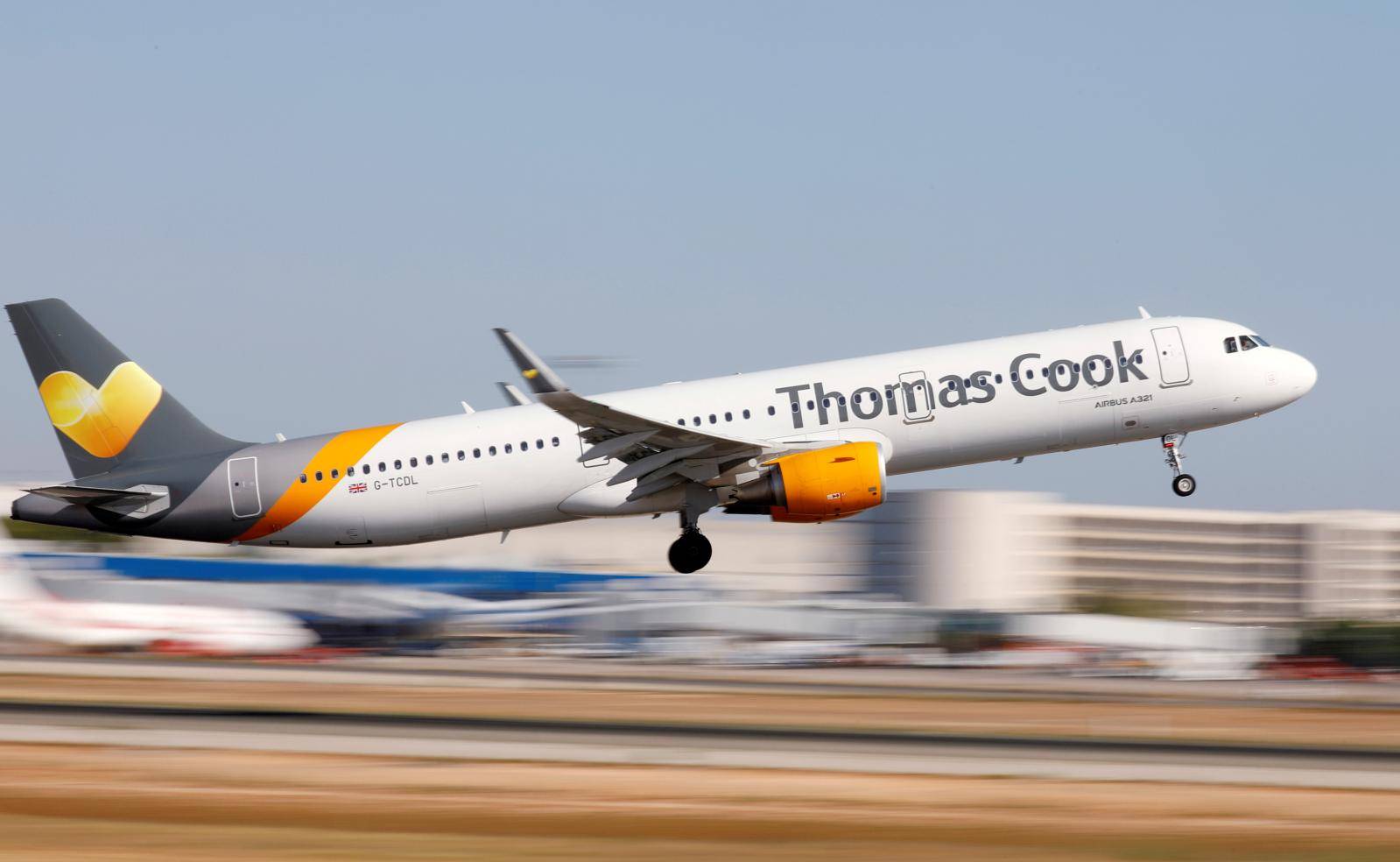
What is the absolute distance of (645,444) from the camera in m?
31.5

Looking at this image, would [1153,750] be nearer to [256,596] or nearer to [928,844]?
[928,844]

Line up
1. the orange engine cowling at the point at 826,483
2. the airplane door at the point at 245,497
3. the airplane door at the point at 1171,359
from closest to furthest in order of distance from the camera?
the orange engine cowling at the point at 826,483 < the airplane door at the point at 1171,359 < the airplane door at the point at 245,497

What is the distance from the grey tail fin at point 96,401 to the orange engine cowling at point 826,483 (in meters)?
12.7

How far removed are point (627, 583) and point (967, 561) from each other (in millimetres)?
65740

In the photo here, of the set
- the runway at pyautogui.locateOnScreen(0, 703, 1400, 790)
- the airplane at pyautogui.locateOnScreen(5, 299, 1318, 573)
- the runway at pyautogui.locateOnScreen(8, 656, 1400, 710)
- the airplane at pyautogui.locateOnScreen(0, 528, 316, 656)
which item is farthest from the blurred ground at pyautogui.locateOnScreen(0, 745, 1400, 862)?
the airplane at pyautogui.locateOnScreen(0, 528, 316, 656)

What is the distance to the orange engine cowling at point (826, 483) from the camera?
30.8 meters

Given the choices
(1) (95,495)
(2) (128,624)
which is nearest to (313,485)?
(1) (95,495)

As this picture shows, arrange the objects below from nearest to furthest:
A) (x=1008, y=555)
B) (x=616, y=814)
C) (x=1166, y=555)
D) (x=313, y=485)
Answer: (x=616, y=814) < (x=313, y=485) < (x=1008, y=555) < (x=1166, y=555)

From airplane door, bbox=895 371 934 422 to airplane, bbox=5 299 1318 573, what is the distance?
1.4 inches

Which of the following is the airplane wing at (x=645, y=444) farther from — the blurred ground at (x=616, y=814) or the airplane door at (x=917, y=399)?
the blurred ground at (x=616, y=814)

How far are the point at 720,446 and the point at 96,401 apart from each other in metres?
14.8

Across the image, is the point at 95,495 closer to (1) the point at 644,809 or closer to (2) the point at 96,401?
(2) the point at 96,401

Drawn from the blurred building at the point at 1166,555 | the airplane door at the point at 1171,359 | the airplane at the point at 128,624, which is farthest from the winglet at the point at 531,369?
the blurred building at the point at 1166,555

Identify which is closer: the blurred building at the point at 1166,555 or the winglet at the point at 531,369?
the winglet at the point at 531,369
